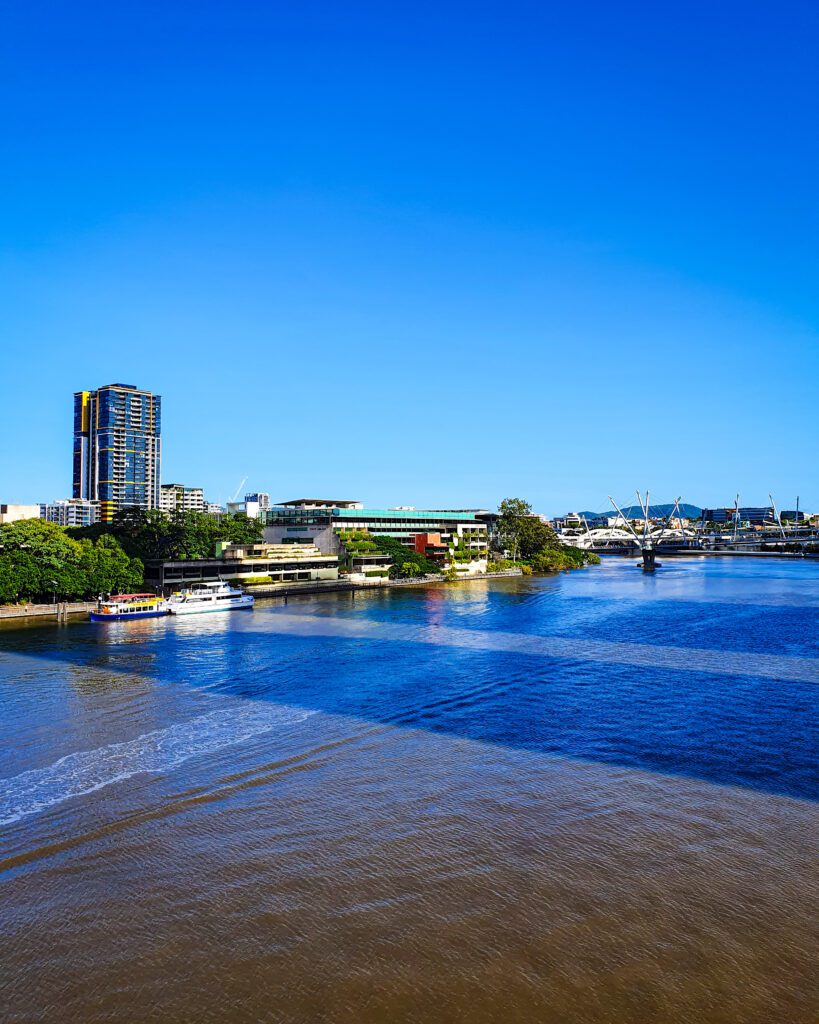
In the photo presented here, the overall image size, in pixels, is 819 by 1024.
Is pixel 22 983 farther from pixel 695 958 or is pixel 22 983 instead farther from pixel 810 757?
pixel 810 757

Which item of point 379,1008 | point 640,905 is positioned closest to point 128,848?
point 379,1008

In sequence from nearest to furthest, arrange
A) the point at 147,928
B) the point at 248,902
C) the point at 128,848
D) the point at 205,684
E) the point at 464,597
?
the point at 147,928 → the point at 248,902 → the point at 128,848 → the point at 205,684 → the point at 464,597

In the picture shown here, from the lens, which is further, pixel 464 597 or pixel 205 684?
pixel 464 597

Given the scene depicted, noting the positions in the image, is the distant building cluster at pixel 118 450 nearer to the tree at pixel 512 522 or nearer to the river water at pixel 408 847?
the tree at pixel 512 522

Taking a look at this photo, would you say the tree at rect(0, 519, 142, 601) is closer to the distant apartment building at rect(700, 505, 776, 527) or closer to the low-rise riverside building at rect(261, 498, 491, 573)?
the low-rise riverside building at rect(261, 498, 491, 573)

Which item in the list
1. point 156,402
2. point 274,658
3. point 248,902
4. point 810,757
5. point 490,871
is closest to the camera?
point 248,902

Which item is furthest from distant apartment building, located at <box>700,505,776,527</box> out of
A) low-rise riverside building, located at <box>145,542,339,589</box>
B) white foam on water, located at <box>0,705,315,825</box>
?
white foam on water, located at <box>0,705,315,825</box>

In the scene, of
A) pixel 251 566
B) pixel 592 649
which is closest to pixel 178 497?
pixel 251 566
